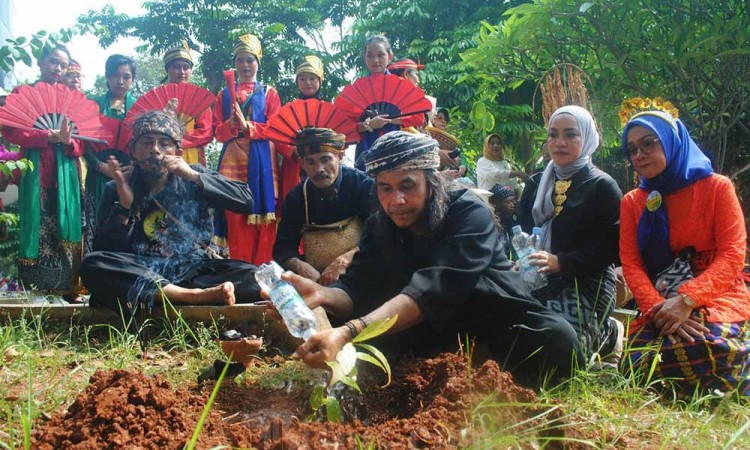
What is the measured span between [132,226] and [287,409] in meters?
1.93

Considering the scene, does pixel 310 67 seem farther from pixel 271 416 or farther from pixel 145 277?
pixel 271 416

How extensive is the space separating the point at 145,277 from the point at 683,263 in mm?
2854

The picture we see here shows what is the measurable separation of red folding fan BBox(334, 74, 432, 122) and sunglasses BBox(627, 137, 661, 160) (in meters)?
1.97

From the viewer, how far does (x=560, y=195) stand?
11.6 feet

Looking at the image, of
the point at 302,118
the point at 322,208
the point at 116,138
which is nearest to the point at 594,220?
the point at 322,208

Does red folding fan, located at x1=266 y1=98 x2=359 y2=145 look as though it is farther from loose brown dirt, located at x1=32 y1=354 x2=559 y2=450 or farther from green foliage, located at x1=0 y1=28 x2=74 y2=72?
loose brown dirt, located at x1=32 y1=354 x2=559 y2=450

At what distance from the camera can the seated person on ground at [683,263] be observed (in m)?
2.81

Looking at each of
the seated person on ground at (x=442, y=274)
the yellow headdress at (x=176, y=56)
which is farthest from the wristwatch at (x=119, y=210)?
the yellow headdress at (x=176, y=56)

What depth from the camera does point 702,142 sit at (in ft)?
21.4

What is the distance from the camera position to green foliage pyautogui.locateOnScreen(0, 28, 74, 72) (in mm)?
3354

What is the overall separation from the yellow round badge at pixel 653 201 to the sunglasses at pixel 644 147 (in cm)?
21

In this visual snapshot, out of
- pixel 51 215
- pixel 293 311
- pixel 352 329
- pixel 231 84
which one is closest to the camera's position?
pixel 352 329

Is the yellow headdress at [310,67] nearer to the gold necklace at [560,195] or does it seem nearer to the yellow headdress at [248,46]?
the yellow headdress at [248,46]

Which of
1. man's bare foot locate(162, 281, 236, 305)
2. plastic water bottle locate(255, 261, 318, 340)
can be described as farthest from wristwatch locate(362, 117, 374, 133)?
plastic water bottle locate(255, 261, 318, 340)
